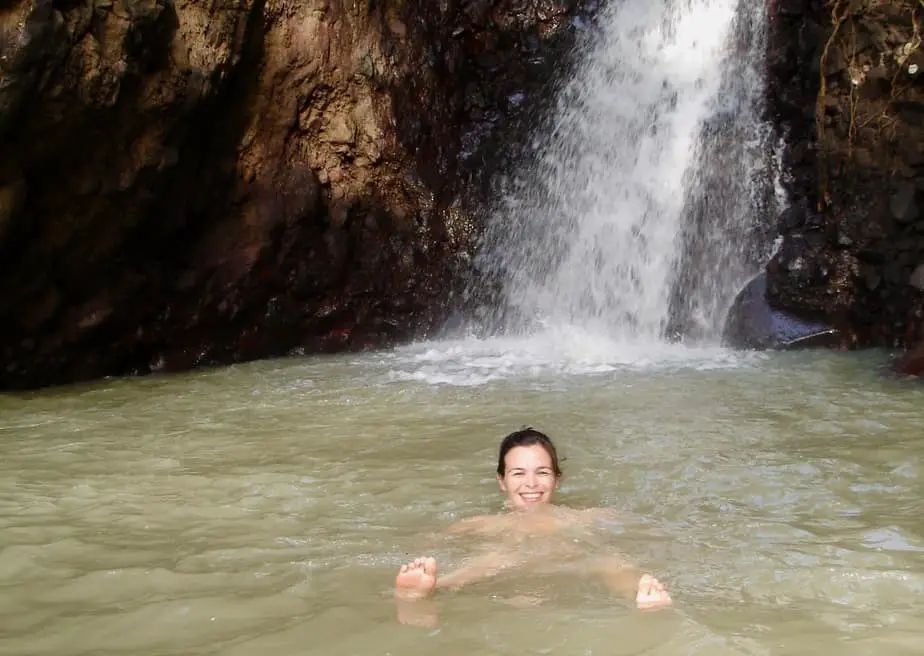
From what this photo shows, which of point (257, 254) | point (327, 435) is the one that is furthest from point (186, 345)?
point (327, 435)

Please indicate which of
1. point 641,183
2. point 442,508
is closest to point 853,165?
point 641,183

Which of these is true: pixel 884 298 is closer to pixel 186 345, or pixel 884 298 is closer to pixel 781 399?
pixel 781 399

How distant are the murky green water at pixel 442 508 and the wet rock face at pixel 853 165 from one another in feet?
5.37

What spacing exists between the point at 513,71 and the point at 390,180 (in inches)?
88.1

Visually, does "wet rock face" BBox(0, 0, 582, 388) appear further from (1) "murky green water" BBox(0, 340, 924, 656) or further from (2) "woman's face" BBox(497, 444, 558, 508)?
(2) "woman's face" BBox(497, 444, 558, 508)

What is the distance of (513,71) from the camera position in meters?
11.2

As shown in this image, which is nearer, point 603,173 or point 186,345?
point 186,345

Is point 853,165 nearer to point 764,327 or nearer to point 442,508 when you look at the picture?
point 764,327

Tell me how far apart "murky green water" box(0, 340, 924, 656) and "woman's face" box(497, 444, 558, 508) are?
0.86 feet

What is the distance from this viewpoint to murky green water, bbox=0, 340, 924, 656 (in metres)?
2.62

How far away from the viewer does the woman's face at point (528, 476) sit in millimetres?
3797

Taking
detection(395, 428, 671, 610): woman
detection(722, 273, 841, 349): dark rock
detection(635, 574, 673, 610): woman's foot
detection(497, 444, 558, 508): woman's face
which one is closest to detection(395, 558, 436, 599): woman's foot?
detection(395, 428, 671, 610): woman

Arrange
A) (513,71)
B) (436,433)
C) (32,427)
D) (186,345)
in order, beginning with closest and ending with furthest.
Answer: (436,433) → (32,427) → (186,345) → (513,71)

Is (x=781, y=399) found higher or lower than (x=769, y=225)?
lower
